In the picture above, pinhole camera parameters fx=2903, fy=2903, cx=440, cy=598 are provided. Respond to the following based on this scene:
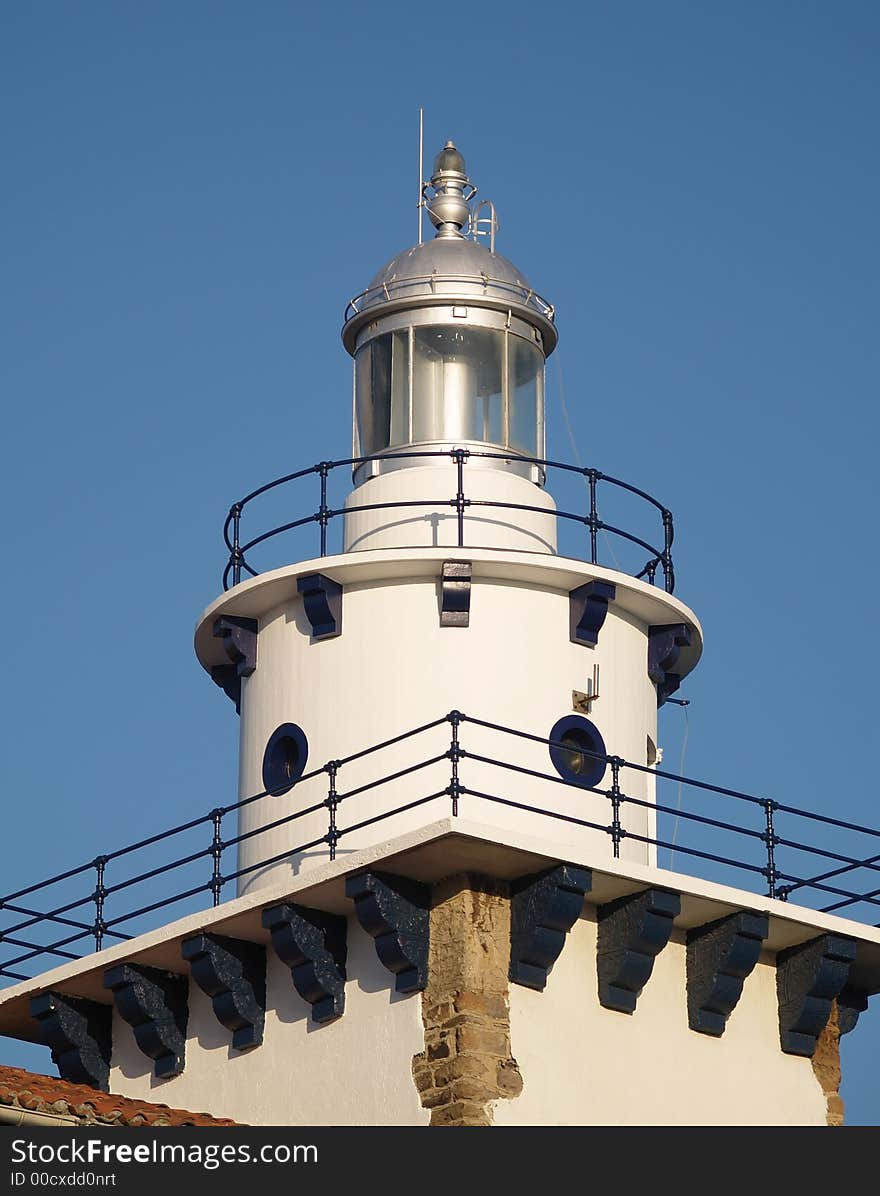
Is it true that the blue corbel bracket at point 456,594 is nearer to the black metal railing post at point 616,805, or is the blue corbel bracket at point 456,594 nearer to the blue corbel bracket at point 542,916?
the black metal railing post at point 616,805

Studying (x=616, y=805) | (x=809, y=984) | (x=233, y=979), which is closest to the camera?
(x=616, y=805)

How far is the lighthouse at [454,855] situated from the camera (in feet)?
70.3

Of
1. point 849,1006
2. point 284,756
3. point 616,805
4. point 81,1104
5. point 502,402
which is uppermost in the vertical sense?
point 502,402

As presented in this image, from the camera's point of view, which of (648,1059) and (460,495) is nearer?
(648,1059)

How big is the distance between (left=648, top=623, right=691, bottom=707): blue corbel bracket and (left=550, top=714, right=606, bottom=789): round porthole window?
3.87ft

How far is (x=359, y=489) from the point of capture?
25000 mm

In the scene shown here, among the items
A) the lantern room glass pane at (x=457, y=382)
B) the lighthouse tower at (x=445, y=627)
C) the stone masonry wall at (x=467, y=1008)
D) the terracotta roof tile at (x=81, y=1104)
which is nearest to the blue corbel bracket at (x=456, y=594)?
the lighthouse tower at (x=445, y=627)

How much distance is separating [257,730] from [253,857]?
114 centimetres

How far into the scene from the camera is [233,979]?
22875mm

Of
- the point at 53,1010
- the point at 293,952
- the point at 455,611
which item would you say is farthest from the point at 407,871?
the point at 53,1010

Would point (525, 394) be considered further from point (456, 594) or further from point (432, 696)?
point (432, 696)

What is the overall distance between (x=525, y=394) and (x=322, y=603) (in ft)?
9.89

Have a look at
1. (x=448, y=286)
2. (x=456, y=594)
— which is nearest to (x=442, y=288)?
(x=448, y=286)

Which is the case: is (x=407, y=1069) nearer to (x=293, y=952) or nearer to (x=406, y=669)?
(x=293, y=952)
